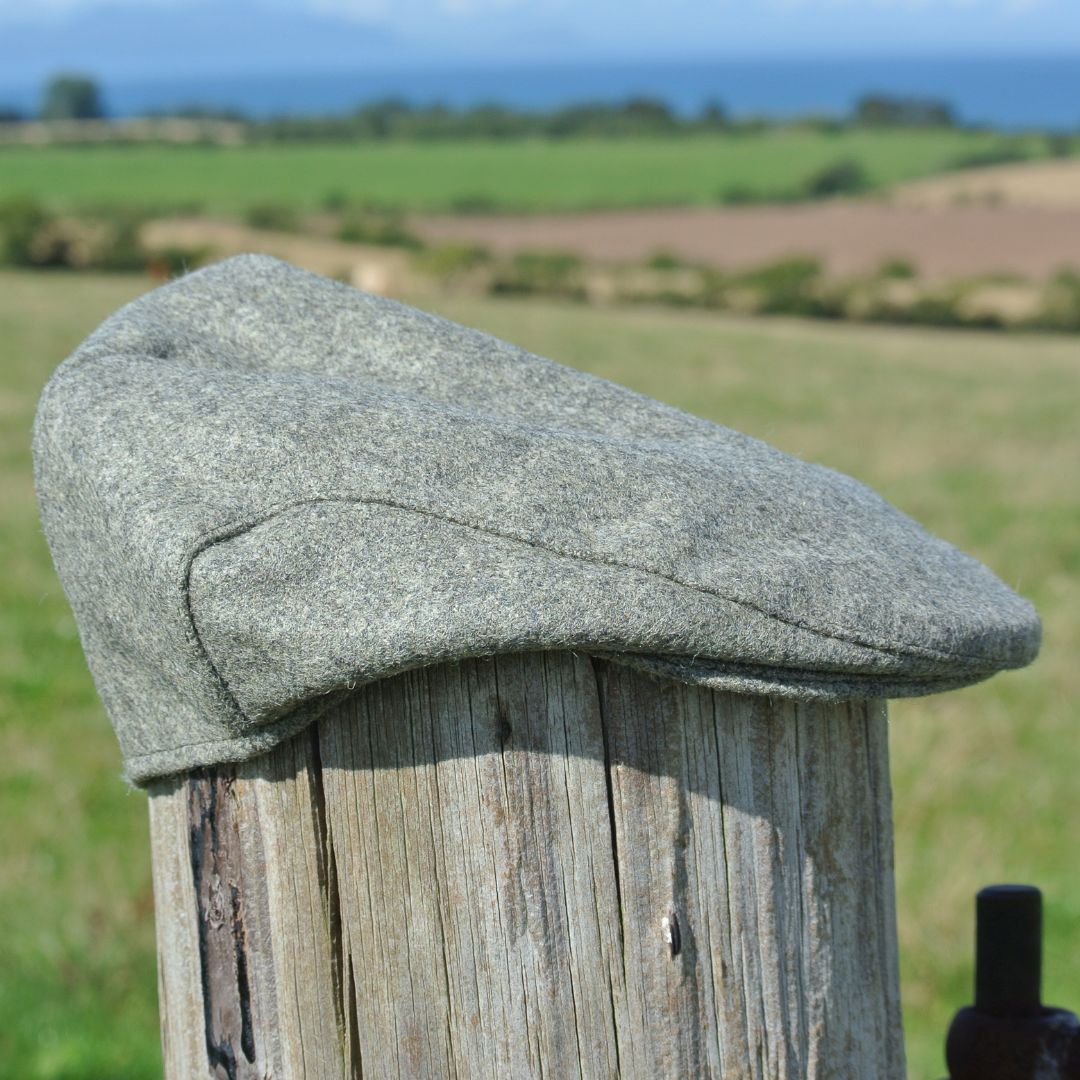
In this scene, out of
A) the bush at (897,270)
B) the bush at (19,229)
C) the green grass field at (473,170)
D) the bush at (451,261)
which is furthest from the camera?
the green grass field at (473,170)

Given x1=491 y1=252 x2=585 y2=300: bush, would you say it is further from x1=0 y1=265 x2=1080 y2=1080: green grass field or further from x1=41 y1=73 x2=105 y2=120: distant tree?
x1=41 y1=73 x2=105 y2=120: distant tree

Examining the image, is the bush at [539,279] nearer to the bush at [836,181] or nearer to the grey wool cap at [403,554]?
the bush at [836,181]

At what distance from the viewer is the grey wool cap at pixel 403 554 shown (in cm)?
115

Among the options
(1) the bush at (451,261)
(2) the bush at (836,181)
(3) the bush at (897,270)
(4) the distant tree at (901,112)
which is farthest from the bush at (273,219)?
(4) the distant tree at (901,112)

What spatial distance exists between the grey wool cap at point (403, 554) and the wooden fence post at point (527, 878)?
0.20 ft

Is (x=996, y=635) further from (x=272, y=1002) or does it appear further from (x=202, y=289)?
(x=202, y=289)

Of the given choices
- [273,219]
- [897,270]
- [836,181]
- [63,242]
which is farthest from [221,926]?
[836,181]

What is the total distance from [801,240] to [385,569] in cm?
3411

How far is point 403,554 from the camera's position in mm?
1154

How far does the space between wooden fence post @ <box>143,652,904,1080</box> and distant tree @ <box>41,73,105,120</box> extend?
105778mm

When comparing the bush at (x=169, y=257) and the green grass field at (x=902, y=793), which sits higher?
the bush at (x=169, y=257)

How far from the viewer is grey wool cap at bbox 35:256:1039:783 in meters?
1.15

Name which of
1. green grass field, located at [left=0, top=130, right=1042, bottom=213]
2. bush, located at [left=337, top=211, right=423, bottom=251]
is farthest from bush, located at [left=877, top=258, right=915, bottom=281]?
green grass field, located at [left=0, top=130, right=1042, bottom=213]

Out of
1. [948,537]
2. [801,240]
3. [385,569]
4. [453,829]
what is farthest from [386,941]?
[801,240]
